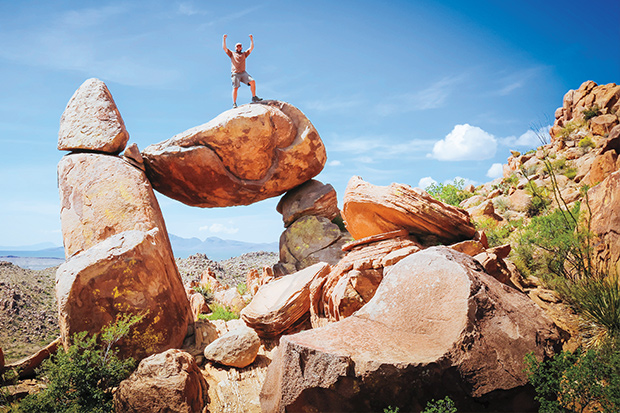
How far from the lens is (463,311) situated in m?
4.28

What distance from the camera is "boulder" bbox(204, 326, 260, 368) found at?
6.22 metres

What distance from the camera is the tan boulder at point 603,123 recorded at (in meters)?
Result: 18.7

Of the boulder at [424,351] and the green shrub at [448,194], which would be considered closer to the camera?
the boulder at [424,351]

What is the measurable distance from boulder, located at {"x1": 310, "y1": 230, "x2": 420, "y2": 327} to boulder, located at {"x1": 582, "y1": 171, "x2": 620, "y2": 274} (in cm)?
312

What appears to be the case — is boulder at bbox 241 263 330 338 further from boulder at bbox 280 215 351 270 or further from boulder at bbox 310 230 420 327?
boulder at bbox 280 215 351 270

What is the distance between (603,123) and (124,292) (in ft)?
73.5

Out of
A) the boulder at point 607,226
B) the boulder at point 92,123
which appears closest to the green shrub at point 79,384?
the boulder at point 92,123

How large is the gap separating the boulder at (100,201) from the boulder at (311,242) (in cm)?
526

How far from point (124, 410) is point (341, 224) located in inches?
406

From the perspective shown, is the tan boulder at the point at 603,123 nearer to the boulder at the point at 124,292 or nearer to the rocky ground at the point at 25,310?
the boulder at the point at 124,292

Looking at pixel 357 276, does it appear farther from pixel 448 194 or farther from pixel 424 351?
pixel 448 194

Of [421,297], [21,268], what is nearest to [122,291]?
[421,297]

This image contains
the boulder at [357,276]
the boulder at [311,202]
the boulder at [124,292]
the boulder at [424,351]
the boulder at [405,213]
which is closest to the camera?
the boulder at [424,351]

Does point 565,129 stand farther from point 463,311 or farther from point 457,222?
point 463,311
